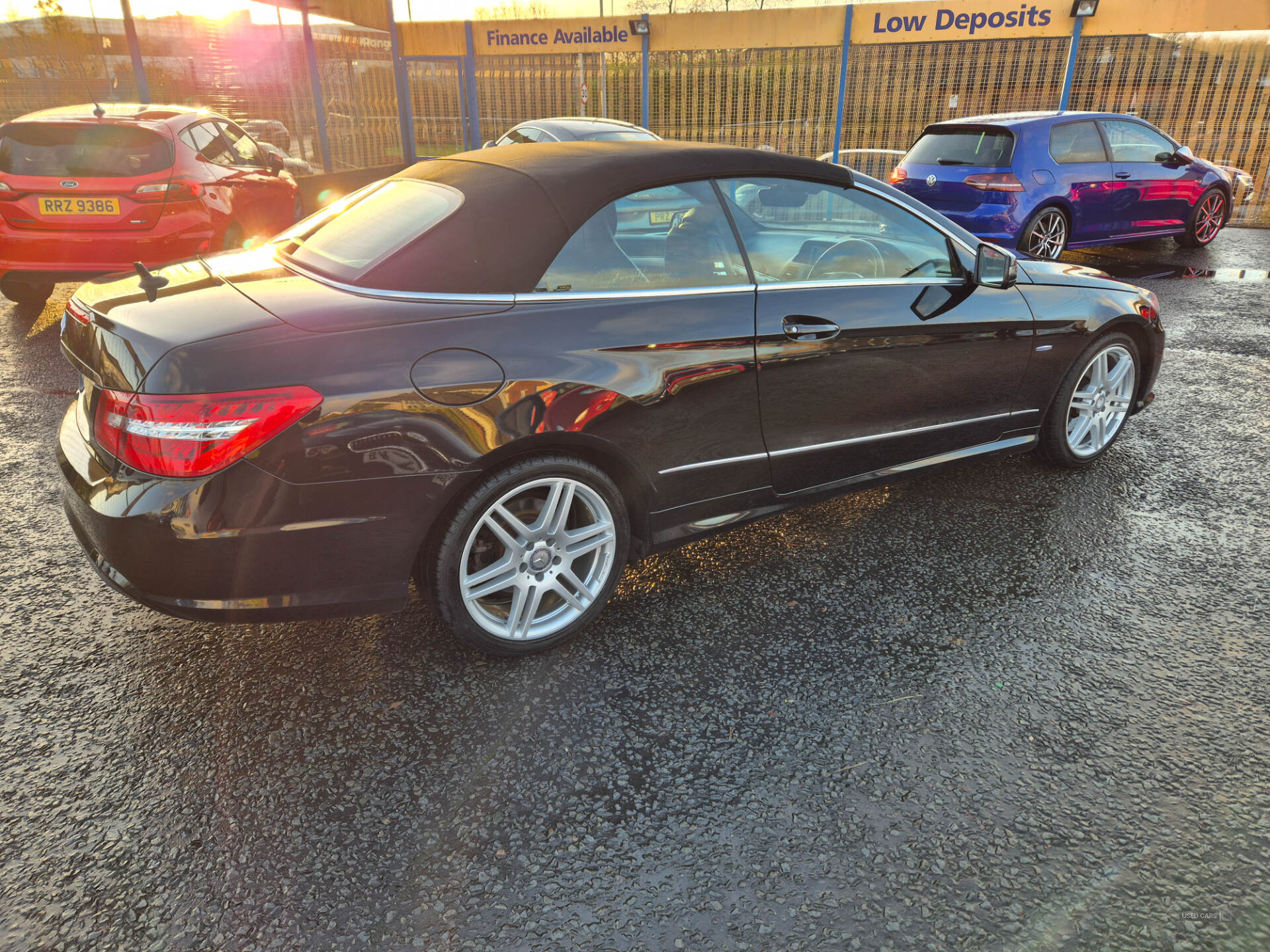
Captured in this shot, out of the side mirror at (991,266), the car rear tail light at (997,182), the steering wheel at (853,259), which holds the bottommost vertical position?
the car rear tail light at (997,182)

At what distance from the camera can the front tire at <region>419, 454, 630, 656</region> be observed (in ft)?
8.27

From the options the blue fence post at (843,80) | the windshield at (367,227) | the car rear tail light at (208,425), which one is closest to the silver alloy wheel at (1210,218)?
the blue fence post at (843,80)

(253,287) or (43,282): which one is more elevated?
(253,287)

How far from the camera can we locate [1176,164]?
9.72 m

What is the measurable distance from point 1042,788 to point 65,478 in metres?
2.90

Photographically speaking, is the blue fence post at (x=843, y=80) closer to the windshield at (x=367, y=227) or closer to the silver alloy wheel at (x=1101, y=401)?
the silver alloy wheel at (x=1101, y=401)

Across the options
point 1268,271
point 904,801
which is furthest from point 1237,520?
point 1268,271

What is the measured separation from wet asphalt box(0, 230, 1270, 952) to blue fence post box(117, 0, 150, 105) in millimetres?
11496

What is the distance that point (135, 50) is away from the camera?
1225cm

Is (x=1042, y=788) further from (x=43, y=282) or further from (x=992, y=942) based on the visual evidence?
(x=43, y=282)

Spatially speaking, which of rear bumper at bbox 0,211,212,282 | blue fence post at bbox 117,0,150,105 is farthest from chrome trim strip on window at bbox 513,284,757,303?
blue fence post at bbox 117,0,150,105

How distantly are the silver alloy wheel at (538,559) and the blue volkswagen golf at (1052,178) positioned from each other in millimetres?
7321

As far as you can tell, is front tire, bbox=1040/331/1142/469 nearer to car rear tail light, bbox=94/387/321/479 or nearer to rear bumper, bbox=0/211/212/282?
car rear tail light, bbox=94/387/321/479

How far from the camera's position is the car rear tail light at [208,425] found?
2148mm
